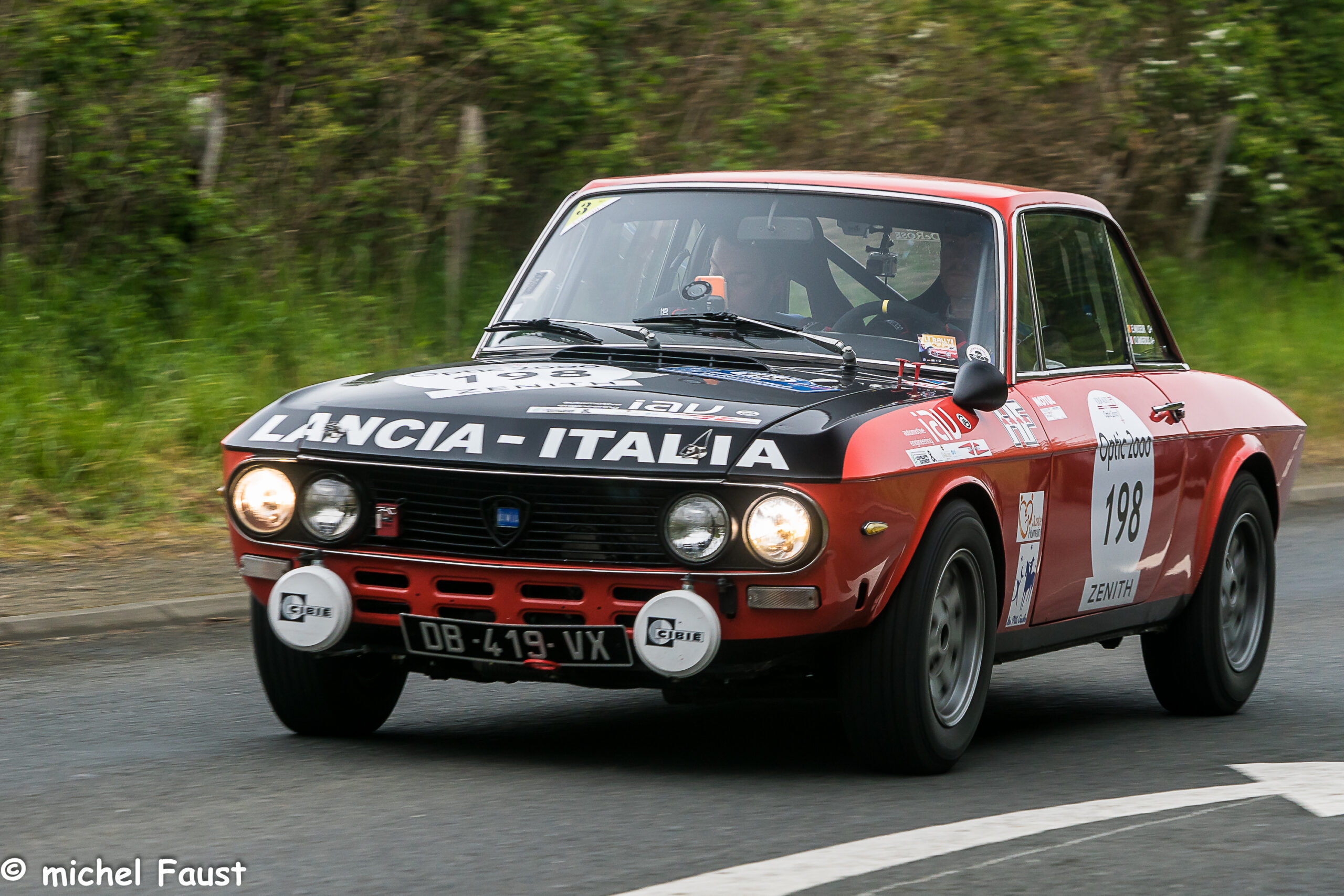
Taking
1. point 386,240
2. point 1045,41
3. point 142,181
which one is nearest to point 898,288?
point 142,181

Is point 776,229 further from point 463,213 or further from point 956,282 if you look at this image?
point 463,213

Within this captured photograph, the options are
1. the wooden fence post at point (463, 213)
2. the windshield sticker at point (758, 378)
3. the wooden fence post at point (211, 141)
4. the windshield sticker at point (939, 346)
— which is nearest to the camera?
the windshield sticker at point (758, 378)

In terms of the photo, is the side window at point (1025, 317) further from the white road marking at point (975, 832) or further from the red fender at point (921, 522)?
the white road marking at point (975, 832)

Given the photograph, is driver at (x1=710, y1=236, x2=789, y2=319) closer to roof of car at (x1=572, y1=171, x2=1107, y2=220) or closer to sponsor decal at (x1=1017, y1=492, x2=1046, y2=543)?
roof of car at (x1=572, y1=171, x2=1107, y2=220)

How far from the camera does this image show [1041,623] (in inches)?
259

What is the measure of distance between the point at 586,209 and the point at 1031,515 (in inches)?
80.2

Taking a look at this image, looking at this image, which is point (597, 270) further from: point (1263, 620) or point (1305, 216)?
point (1305, 216)

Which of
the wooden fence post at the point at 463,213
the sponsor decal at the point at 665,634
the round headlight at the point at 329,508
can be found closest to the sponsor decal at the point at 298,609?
the round headlight at the point at 329,508

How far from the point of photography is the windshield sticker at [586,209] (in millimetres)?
7250

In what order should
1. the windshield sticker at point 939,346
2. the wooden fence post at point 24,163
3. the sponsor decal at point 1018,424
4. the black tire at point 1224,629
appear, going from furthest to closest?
the wooden fence post at point 24,163
the black tire at point 1224,629
the windshield sticker at point 939,346
the sponsor decal at point 1018,424

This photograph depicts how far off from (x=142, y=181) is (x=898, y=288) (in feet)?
32.1

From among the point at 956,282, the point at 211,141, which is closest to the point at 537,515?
the point at 956,282

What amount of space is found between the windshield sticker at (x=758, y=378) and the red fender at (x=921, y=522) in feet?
1.44

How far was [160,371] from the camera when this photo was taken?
1361 centimetres
